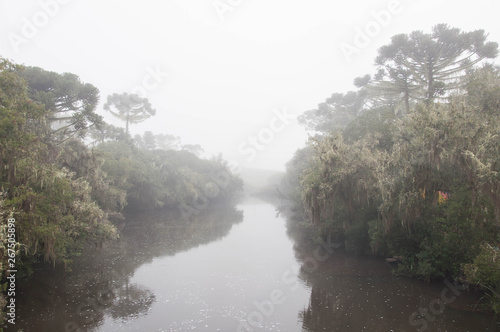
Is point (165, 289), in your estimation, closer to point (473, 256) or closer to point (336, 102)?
point (473, 256)

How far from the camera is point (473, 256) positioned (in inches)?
530

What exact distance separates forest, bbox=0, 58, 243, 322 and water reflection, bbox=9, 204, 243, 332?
3.24 ft

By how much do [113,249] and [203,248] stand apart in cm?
651

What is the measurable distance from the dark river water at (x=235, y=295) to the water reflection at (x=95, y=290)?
4 cm

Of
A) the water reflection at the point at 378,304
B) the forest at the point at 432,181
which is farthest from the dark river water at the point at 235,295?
the forest at the point at 432,181

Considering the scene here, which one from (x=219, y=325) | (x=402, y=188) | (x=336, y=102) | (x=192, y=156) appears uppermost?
(x=336, y=102)

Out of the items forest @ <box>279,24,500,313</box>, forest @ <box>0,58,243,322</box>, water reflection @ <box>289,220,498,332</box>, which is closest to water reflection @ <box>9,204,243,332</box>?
forest @ <box>0,58,243,322</box>

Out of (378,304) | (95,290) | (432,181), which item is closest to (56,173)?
(95,290)

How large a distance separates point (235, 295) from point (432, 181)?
36.4 feet

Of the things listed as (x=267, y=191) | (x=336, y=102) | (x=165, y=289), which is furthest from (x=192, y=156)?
(x=165, y=289)

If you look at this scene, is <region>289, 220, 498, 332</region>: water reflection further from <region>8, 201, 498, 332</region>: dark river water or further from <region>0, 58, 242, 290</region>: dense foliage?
<region>0, 58, 242, 290</region>: dense foliage

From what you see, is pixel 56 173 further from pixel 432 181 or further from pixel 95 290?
pixel 432 181

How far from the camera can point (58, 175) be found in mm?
14500

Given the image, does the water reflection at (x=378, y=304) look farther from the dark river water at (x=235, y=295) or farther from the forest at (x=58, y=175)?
the forest at (x=58, y=175)
